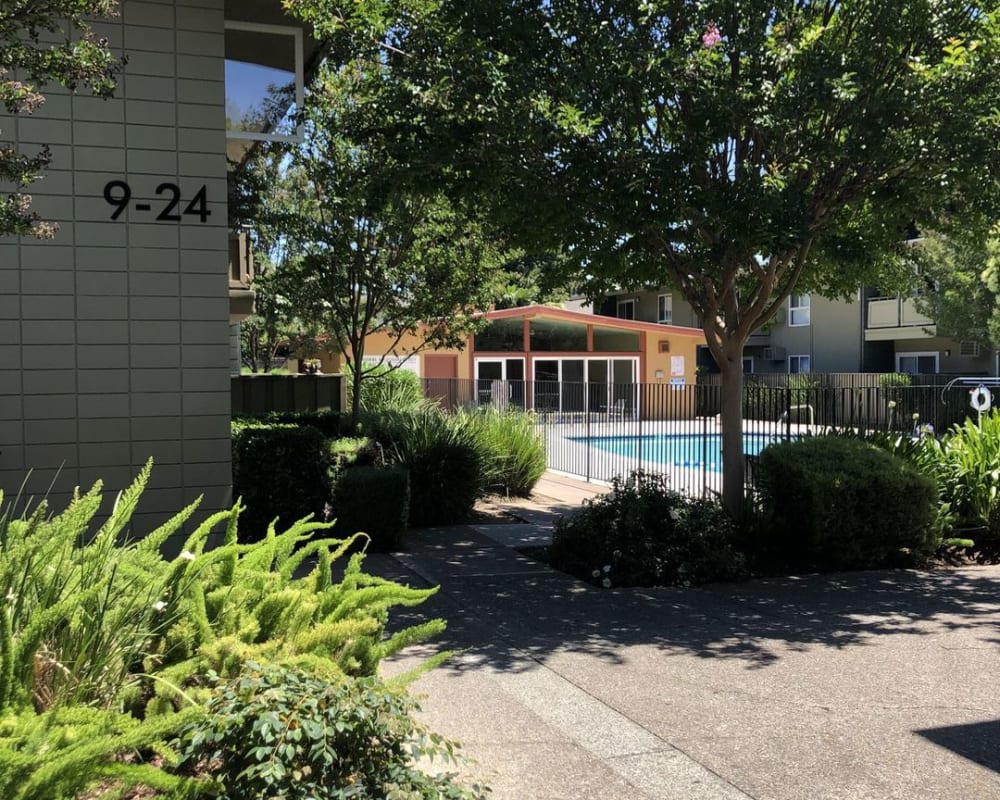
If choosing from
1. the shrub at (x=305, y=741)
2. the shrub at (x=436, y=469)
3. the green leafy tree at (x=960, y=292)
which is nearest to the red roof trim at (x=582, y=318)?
the green leafy tree at (x=960, y=292)

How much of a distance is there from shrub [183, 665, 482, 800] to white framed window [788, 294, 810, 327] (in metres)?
36.8

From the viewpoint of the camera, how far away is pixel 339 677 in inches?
116

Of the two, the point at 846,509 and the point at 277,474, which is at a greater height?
the point at 277,474

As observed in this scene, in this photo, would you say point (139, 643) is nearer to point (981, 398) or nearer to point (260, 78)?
point (260, 78)

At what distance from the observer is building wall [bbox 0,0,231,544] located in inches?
290

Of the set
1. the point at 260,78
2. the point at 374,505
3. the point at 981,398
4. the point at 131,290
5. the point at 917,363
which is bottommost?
the point at 374,505

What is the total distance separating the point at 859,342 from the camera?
34594mm

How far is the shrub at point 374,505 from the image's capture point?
30.0ft

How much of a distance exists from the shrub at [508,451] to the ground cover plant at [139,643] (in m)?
9.05

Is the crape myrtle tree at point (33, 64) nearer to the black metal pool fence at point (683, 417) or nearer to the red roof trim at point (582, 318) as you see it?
the black metal pool fence at point (683, 417)

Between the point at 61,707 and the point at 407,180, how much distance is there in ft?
21.8

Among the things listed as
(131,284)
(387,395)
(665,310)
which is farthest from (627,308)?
(131,284)

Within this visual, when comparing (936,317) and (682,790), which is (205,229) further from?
(936,317)

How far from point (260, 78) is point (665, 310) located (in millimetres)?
35079
